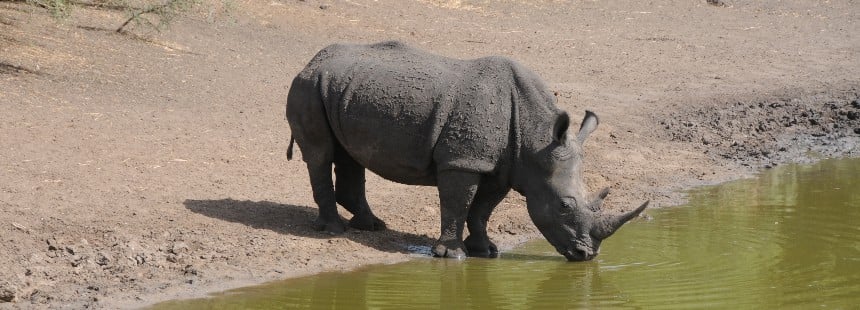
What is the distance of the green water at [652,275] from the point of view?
29.3 feet

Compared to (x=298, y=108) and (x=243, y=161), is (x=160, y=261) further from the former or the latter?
(x=243, y=161)

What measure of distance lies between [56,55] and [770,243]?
9011mm

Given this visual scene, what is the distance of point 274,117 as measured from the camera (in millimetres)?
14930

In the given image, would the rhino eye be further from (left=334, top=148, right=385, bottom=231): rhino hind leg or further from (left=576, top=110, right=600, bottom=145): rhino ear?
(left=334, top=148, right=385, bottom=231): rhino hind leg

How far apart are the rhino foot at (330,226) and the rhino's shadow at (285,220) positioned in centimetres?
5

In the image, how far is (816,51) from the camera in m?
20.1

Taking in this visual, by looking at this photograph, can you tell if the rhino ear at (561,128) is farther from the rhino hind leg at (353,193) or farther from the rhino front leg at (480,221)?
the rhino hind leg at (353,193)

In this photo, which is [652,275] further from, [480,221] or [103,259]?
[103,259]

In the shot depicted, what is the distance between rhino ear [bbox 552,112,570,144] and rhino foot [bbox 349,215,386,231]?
198 centimetres

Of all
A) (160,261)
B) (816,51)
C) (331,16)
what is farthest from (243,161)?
(816,51)

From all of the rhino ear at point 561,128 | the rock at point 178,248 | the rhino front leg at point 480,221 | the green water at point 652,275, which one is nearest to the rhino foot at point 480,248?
the rhino front leg at point 480,221

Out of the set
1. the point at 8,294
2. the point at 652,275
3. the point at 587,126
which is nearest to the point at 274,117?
the point at 587,126

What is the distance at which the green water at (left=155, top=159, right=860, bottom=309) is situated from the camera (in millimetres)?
8930

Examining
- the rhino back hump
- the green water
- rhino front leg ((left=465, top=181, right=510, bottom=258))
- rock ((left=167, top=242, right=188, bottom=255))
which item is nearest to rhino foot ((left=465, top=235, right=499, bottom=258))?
rhino front leg ((left=465, top=181, right=510, bottom=258))
